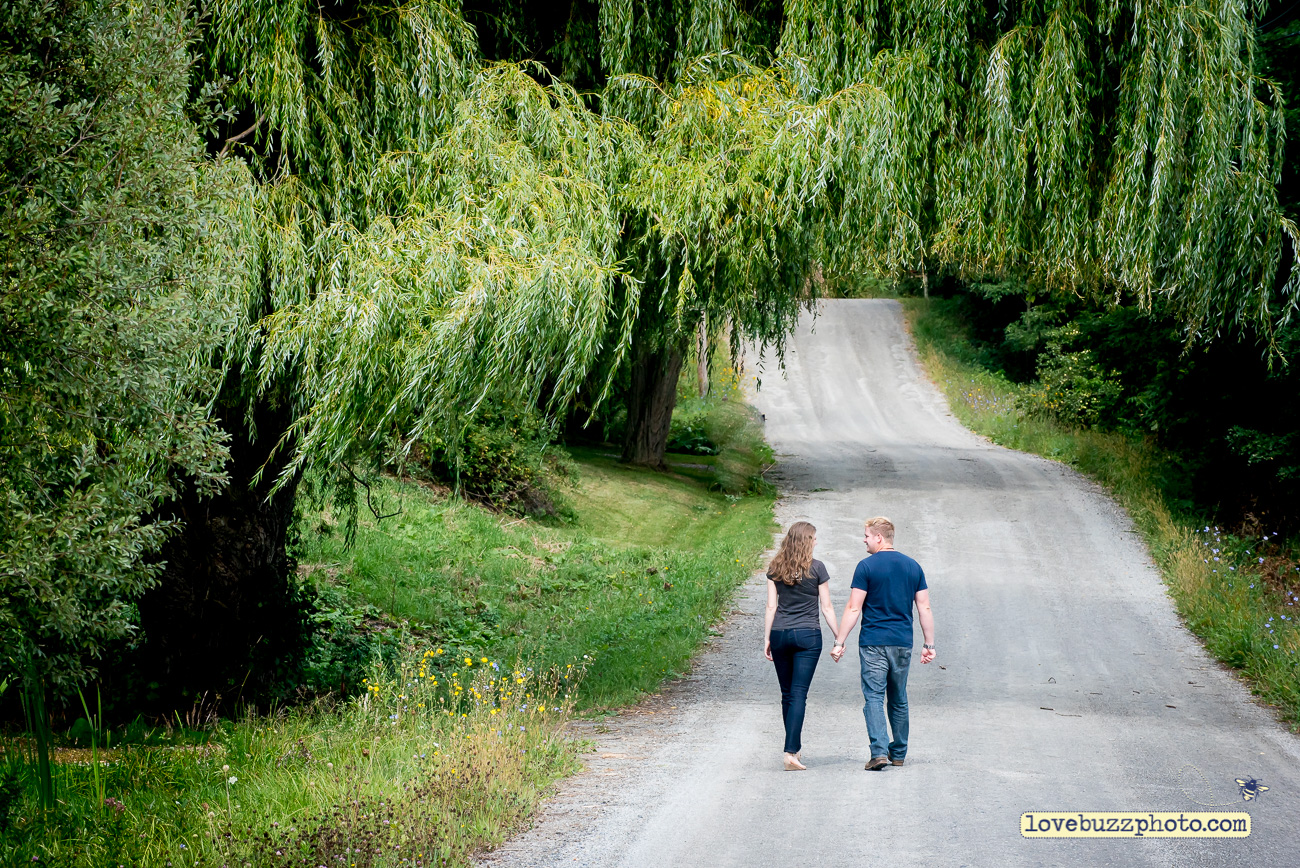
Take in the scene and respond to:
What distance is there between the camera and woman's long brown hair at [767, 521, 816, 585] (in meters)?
6.46

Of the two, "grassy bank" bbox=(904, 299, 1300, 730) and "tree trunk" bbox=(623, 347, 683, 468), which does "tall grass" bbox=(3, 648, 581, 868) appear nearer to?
"grassy bank" bbox=(904, 299, 1300, 730)

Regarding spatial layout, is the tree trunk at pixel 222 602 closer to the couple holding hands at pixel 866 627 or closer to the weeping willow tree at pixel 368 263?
the weeping willow tree at pixel 368 263

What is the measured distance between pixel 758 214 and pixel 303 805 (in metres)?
4.96

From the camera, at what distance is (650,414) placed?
21516 mm

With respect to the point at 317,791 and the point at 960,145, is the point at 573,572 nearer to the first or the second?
the point at 960,145

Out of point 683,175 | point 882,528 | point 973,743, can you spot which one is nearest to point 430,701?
point 882,528

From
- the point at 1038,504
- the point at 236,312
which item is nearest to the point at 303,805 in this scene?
the point at 236,312

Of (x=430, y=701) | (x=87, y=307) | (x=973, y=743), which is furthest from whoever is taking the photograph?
(x=430, y=701)

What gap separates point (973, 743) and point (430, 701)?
12.8ft

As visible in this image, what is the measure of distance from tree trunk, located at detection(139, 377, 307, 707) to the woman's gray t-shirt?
418 centimetres

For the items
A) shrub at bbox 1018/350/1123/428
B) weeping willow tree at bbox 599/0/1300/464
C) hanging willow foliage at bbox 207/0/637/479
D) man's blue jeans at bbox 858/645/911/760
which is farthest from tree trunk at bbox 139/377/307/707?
shrub at bbox 1018/350/1123/428

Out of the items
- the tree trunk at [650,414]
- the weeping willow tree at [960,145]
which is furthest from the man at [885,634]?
the tree trunk at [650,414]

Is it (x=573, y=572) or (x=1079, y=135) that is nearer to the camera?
(x=1079, y=135)

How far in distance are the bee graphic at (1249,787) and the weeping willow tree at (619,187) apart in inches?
152
